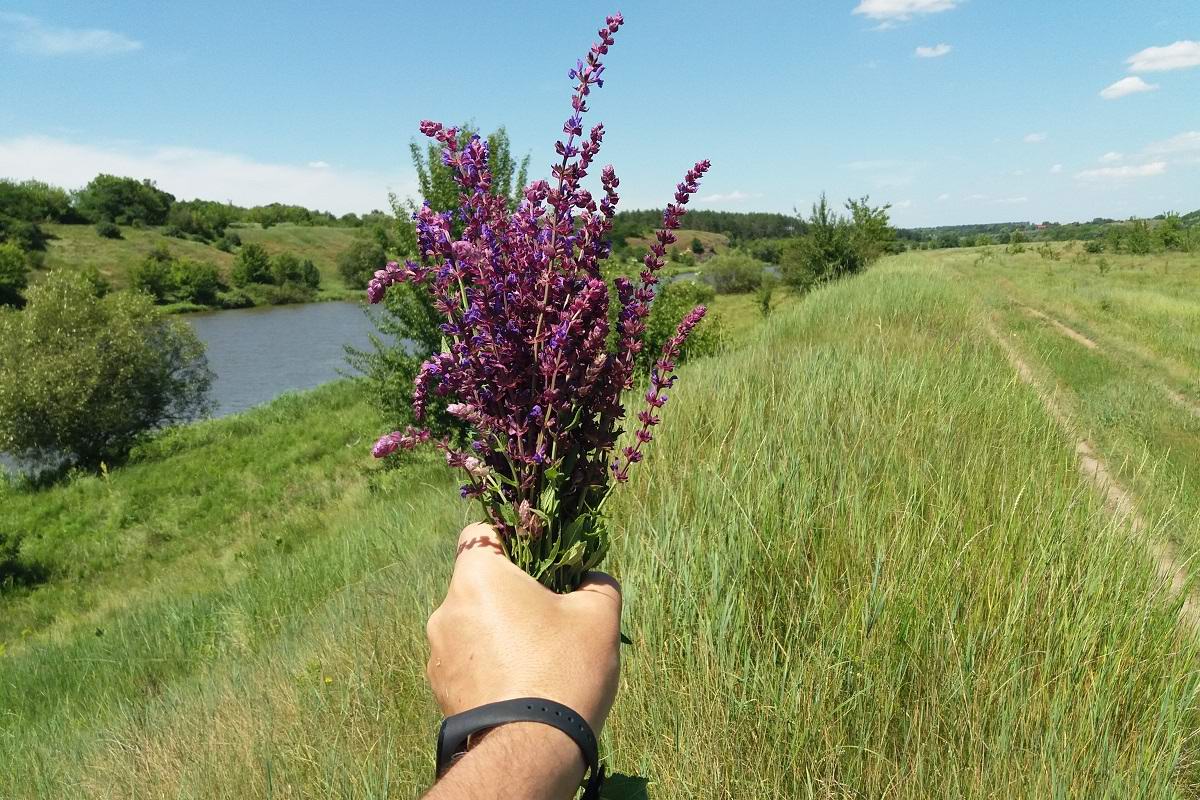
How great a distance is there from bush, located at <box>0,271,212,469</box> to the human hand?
30758mm

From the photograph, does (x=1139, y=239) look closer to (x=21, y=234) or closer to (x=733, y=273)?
(x=733, y=273)

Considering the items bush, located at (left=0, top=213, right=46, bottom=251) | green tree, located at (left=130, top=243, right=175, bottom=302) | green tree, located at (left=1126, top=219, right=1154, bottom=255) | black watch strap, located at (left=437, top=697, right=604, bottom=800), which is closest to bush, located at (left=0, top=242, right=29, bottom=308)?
bush, located at (left=0, top=213, right=46, bottom=251)

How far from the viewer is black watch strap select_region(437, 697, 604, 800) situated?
3.37ft

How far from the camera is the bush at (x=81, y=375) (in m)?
24.6

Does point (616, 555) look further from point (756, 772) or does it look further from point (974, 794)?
point (974, 794)

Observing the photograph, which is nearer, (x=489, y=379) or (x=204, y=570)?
(x=489, y=379)

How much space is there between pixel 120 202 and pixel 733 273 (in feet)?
310

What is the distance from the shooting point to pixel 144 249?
84.3 m

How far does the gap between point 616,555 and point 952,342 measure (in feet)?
19.0

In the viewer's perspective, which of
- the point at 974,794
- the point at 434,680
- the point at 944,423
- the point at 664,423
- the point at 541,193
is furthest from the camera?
the point at 664,423

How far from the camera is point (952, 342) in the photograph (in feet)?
23.6

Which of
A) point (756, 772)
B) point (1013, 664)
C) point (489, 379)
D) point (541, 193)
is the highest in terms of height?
point (541, 193)

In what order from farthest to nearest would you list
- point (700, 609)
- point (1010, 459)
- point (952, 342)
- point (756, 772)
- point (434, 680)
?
1. point (952, 342)
2. point (1010, 459)
3. point (700, 609)
4. point (756, 772)
5. point (434, 680)

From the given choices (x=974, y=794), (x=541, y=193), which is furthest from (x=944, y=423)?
(x=541, y=193)
